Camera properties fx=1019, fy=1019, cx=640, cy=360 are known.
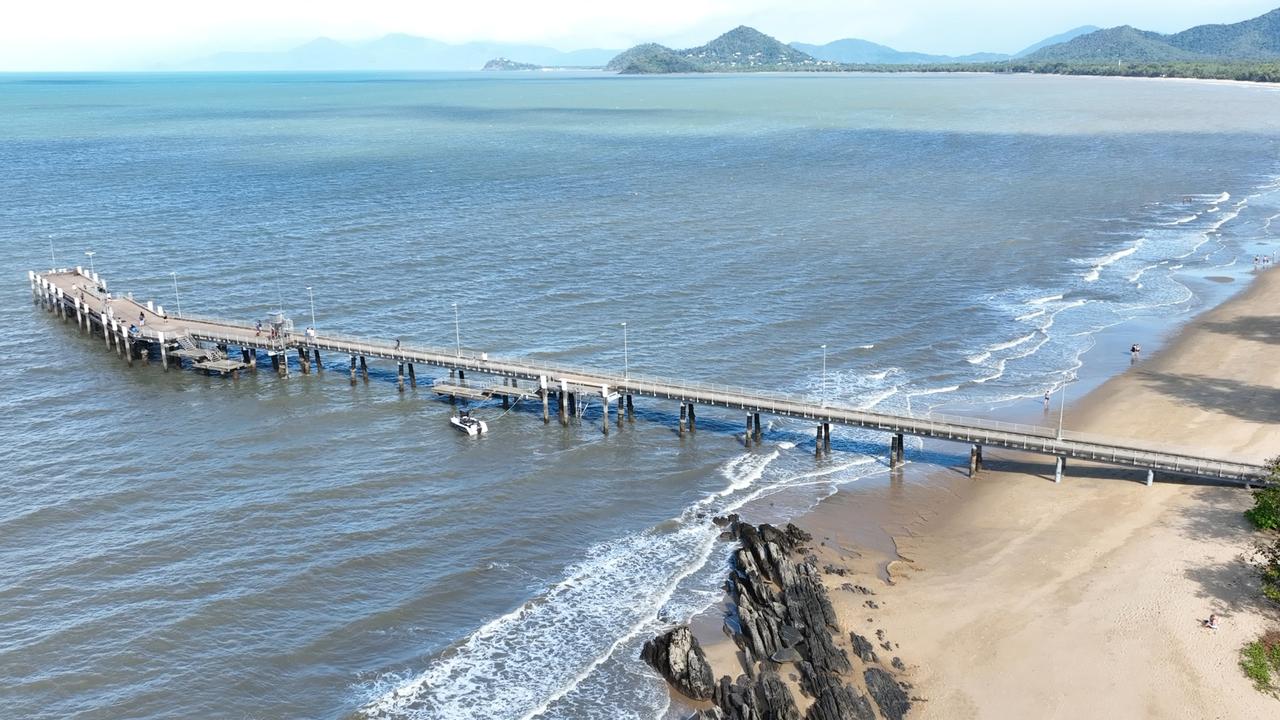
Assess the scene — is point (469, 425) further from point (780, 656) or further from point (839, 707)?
point (839, 707)

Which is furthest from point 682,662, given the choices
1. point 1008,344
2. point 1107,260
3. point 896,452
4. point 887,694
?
point 1107,260

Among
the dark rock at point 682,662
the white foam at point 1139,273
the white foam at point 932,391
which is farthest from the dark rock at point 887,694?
the white foam at point 1139,273

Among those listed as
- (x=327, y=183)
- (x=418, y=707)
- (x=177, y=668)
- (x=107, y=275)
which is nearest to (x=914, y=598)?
(x=418, y=707)

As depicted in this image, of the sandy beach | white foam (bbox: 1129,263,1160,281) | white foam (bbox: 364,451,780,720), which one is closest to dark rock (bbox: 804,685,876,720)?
the sandy beach

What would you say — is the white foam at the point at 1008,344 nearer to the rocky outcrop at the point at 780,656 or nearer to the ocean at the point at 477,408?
the ocean at the point at 477,408

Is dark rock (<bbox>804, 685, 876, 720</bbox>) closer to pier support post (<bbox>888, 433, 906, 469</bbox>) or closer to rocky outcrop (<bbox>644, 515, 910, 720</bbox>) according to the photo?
rocky outcrop (<bbox>644, 515, 910, 720</bbox>)
